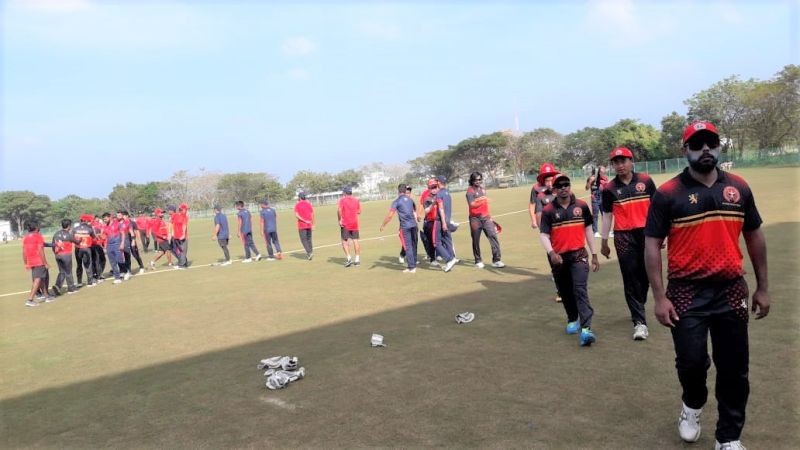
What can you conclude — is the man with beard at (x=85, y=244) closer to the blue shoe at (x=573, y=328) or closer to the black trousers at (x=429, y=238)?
the black trousers at (x=429, y=238)

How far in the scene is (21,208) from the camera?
280ft

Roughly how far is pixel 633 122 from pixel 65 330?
76.4 metres

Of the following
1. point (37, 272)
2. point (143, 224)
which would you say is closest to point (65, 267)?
point (37, 272)

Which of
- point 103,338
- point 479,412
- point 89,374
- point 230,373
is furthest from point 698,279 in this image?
point 103,338

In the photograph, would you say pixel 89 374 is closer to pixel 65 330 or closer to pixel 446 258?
pixel 65 330

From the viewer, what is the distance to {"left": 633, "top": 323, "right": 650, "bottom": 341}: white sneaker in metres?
5.80

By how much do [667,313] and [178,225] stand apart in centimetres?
1523

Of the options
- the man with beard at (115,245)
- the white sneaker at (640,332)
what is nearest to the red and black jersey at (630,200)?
the white sneaker at (640,332)

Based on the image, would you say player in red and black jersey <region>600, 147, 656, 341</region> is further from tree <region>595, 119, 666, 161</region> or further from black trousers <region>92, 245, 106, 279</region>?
tree <region>595, 119, 666, 161</region>

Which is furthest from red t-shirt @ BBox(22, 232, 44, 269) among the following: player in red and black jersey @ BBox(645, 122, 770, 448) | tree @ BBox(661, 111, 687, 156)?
tree @ BBox(661, 111, 687, 156)

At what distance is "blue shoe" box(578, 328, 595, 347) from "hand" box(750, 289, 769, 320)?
2.21 m

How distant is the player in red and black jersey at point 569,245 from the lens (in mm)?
6039

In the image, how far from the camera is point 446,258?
11.8 meters

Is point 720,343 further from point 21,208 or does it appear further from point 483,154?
point 21,208
